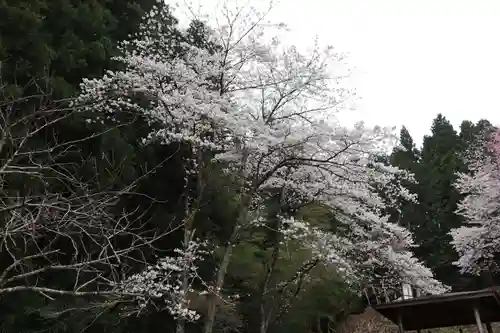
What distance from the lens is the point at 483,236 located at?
13.3 meters

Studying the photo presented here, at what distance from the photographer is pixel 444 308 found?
7023mm

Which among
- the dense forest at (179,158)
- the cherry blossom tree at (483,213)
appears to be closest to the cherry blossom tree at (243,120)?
the dense forest at (179,158)

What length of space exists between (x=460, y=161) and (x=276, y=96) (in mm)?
14781

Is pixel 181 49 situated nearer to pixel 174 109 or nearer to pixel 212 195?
pixel 174 109

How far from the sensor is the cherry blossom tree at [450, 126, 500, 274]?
13078mm

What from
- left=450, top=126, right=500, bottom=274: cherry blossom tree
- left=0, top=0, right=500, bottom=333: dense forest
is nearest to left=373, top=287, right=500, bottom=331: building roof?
left=0, top=0, right=500, bottom=333: dense forest

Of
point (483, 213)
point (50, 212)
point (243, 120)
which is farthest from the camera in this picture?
point (483, 213)

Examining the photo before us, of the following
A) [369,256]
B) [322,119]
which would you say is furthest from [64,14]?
[369,256]

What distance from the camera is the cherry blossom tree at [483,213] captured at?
42.9 feet

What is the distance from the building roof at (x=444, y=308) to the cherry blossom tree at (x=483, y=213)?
239 inches

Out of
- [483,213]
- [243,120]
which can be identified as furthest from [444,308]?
[483,213]

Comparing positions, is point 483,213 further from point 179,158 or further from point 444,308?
point 179,158

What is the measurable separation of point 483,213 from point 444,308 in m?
7.14

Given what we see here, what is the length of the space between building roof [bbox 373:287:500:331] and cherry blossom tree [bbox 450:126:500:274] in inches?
239
